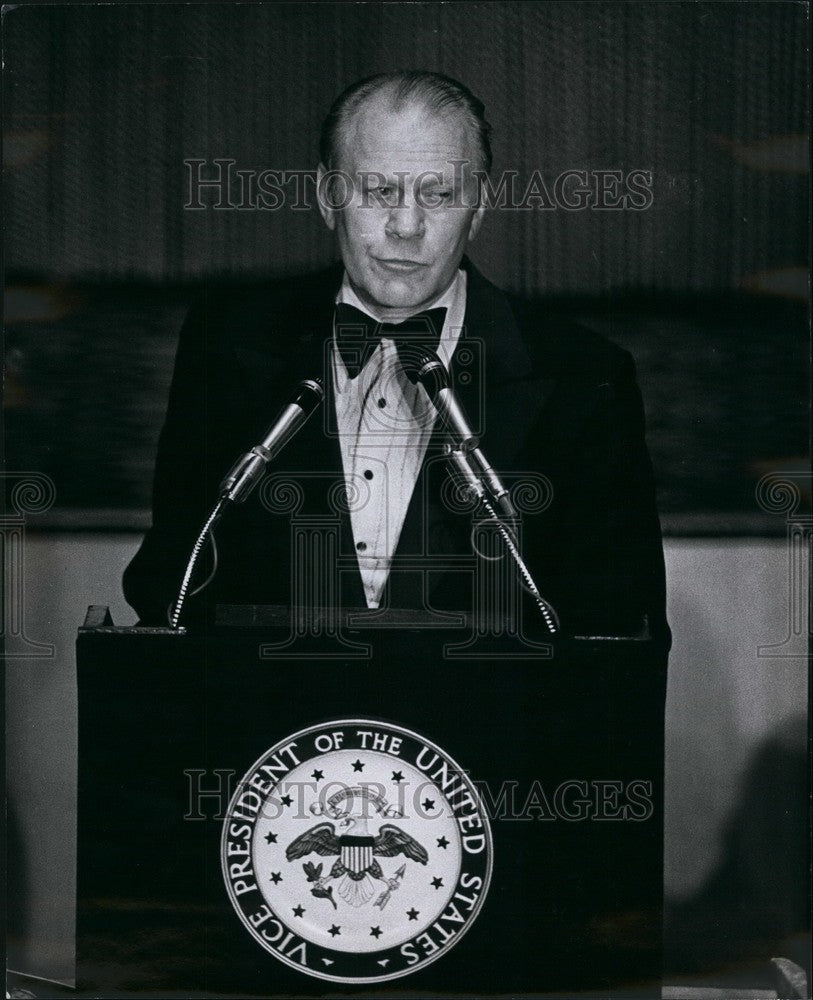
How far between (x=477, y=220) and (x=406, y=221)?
0.22 meters

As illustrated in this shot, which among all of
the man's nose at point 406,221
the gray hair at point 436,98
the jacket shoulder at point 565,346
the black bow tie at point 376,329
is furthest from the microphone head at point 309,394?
the gray hair at point 436,98

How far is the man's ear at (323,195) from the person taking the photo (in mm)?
4691

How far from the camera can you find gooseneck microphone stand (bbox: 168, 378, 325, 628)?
4.69 m

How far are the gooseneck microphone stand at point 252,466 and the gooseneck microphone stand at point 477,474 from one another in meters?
0.37

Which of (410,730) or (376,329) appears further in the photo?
(376,329)

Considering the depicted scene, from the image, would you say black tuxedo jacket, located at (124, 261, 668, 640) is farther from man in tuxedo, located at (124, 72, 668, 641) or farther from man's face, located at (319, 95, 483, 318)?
man's face, located at (319, 95, 483, 318)

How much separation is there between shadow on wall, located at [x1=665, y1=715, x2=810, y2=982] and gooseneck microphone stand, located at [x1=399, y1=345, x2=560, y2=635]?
2.72 feet

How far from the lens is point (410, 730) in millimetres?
4660

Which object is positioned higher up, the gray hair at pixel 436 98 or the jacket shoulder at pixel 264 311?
the gray hair at pixel 436 98

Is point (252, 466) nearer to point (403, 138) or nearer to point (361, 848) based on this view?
point (403, 138)

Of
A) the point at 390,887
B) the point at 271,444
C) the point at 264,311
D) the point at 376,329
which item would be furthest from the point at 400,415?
the point at 390,887

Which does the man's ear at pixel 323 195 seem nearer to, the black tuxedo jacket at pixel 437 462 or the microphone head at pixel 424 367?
the black tuxedo jacket at pixel 437 462

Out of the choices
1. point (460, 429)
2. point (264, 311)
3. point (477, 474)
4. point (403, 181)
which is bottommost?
point (477, 474)

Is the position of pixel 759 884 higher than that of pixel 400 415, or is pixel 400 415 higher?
pixel 400 415
